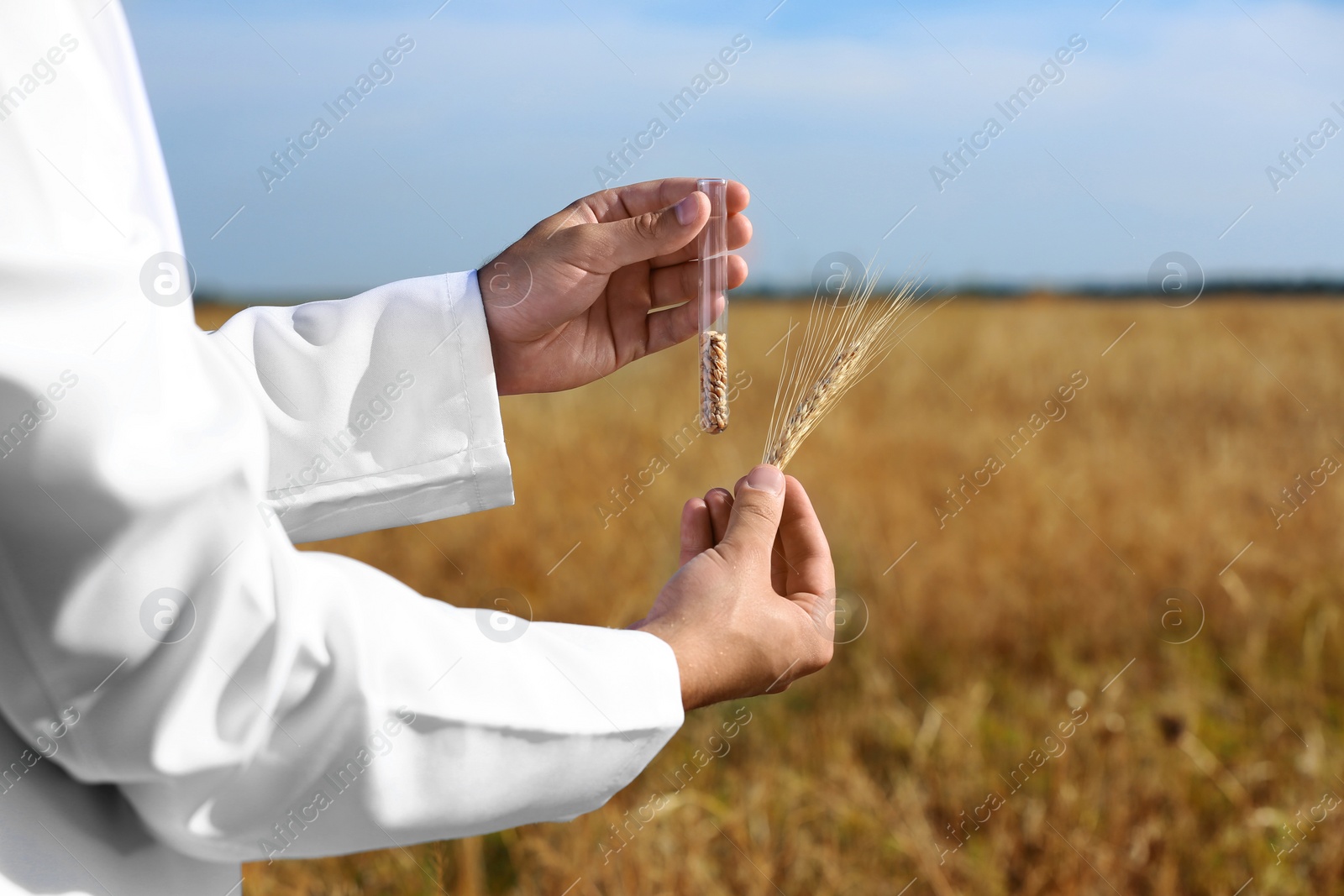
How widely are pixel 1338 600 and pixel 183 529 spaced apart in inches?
149

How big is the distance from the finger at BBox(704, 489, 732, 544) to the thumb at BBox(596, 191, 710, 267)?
0.38 metres

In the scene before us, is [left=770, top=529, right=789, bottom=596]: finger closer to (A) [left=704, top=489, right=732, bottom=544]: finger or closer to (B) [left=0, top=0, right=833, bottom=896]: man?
(A) [left=704, top=489, right=732, bottom=544]: finger

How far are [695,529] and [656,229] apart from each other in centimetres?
46

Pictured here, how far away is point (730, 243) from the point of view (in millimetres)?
1631

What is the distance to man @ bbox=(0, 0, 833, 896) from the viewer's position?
2.33 ft

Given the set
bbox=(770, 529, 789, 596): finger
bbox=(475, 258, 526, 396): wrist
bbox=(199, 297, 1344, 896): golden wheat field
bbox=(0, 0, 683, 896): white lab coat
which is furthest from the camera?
bbox=(199, 297, 1344, 896): golden wheat field

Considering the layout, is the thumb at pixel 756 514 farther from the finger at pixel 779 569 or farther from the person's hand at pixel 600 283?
the person's hand at pixel 600 283

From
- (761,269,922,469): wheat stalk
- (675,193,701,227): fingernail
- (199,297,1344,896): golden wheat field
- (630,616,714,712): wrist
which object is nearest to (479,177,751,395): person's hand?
(675,193,701,227): fingernail

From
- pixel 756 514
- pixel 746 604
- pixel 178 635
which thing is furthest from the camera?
pixel 756 514

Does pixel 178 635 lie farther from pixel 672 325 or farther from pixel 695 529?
pixel 672 325

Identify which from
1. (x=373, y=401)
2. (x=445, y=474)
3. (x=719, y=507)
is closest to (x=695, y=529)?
(x=719, y=507)

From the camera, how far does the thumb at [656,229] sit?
139cm

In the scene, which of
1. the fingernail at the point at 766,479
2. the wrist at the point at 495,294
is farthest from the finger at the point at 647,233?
the fingernail at the point at 766,479

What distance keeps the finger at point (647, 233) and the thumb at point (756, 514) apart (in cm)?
36
